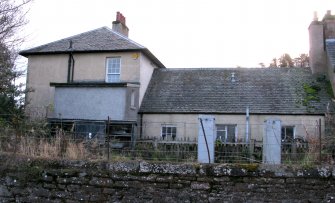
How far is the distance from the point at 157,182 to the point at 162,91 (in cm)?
1514

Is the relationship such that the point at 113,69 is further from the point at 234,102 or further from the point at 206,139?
the point at 206,139

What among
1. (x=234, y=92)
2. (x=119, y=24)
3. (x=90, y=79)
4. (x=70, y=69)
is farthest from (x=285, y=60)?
(x=70, y=69)

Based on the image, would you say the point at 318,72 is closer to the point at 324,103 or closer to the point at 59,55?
the point at 324,103

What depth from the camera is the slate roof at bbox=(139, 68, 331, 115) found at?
20.1 m

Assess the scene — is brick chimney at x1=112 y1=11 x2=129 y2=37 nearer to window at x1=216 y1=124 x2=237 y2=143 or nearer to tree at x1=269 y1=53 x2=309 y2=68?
window at x1=216 y1=124 x2=237 y2=143

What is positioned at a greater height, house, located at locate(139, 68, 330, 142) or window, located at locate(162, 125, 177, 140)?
house, located at locate(139, 68, 330, 142)

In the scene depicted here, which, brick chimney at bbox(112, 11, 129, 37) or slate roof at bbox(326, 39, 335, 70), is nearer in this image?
slate roof at bbox(326, 39, 335, 70)

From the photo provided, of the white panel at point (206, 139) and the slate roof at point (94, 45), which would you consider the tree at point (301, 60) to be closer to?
the slate roof at point (94, 45)

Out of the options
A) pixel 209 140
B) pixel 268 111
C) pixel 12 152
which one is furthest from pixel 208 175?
pixel 268 111

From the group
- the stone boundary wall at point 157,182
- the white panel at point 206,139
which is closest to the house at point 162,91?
the white panel at point 206,139

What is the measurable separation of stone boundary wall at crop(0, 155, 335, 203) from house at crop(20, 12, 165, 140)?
10614mm

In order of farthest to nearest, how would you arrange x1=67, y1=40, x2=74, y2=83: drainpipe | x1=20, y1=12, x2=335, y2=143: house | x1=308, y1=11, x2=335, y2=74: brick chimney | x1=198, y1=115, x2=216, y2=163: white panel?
x1=308, y1=11, x2=335, y2=74: brick chimney < x1=67, y1=40, x2=74, y2=83: drainpipe < x1=20, y1=12, x2=335, y2=143: house < x1=198, y1=115, x2=216, y2=163: white panel

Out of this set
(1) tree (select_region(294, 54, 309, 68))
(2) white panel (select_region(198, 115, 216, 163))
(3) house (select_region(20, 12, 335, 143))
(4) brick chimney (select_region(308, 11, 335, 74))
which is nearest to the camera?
(2) white panel (select_region(198, 115, 216, 163))

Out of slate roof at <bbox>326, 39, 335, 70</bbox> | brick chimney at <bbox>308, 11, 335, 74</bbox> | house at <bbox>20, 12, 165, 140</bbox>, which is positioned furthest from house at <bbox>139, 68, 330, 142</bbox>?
slate roof at <bbox>326, 39, 335, 70</bbox>
